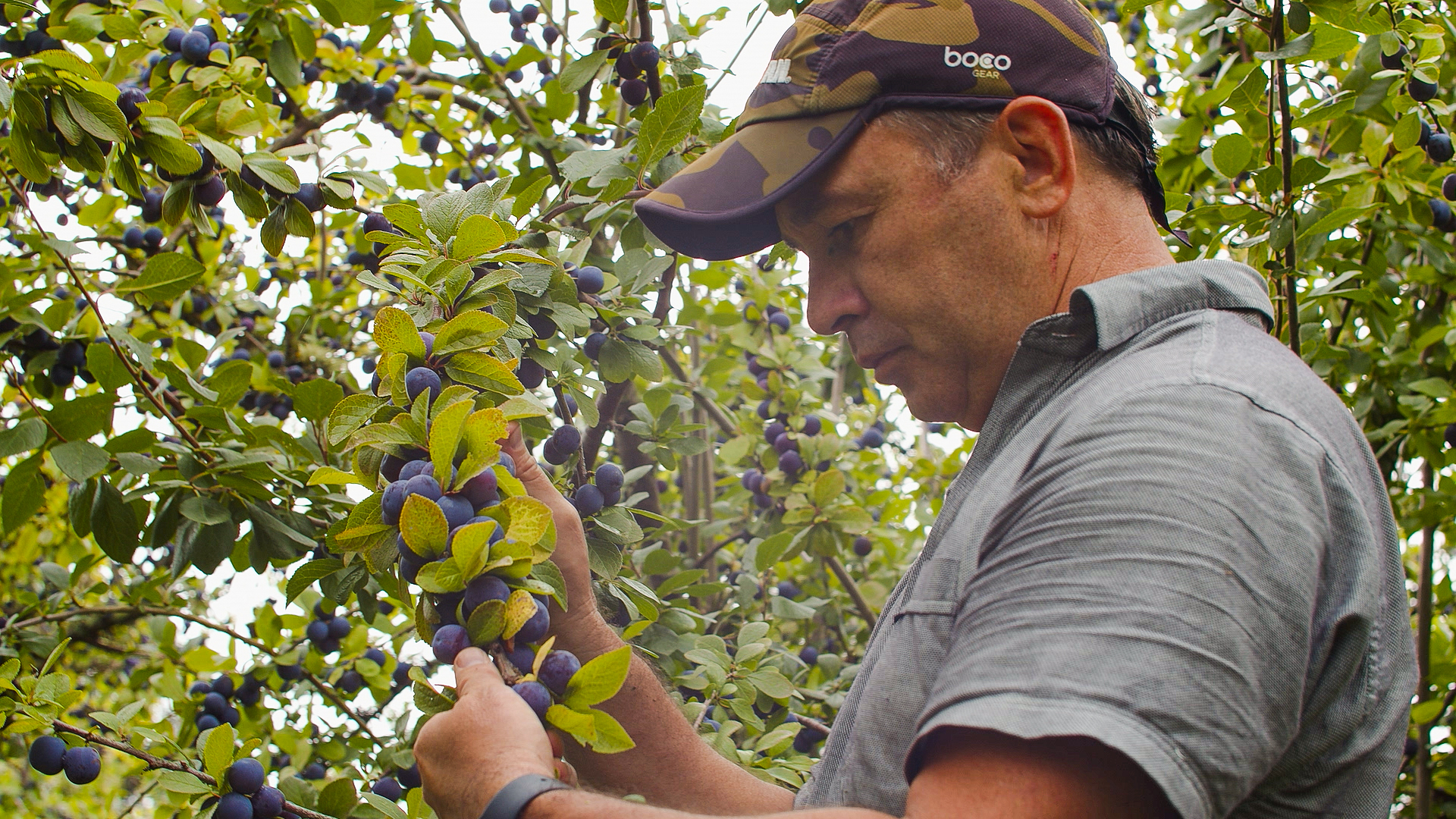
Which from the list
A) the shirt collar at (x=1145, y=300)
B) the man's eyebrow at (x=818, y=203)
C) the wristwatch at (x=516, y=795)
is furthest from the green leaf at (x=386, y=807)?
the shirt collar at (x=1145, y=300)

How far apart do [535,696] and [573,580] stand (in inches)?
22.5

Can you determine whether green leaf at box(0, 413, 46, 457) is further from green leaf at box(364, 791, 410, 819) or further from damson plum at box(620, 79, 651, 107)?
damson plum at box(620, 79, 651, 107)

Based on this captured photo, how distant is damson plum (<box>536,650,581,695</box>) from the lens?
1134 millimetres

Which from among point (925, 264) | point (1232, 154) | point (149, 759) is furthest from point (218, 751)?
point (1232, 154)

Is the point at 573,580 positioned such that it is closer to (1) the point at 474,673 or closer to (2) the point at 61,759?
(1) the point at 474,673

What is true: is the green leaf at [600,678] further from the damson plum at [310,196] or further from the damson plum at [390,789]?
the damson plum at [390,789]

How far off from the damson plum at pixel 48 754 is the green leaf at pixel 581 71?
1.66 m

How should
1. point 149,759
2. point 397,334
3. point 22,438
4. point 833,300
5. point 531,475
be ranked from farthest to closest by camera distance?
point 22,438 < point 149,759 < point 531,475 < point 833,300 < point 397,334

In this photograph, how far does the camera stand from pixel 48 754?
6.84ft

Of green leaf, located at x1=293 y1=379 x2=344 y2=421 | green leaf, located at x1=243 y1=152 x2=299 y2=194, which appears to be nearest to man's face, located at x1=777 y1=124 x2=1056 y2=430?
green leaf, located at x1=243 y1=152 x2=299 y2=194

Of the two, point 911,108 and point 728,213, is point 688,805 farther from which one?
point 911,108

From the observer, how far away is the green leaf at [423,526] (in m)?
1.06

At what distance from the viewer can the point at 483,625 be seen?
3.58 feet

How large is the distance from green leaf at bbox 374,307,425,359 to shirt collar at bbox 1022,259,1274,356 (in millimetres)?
725
